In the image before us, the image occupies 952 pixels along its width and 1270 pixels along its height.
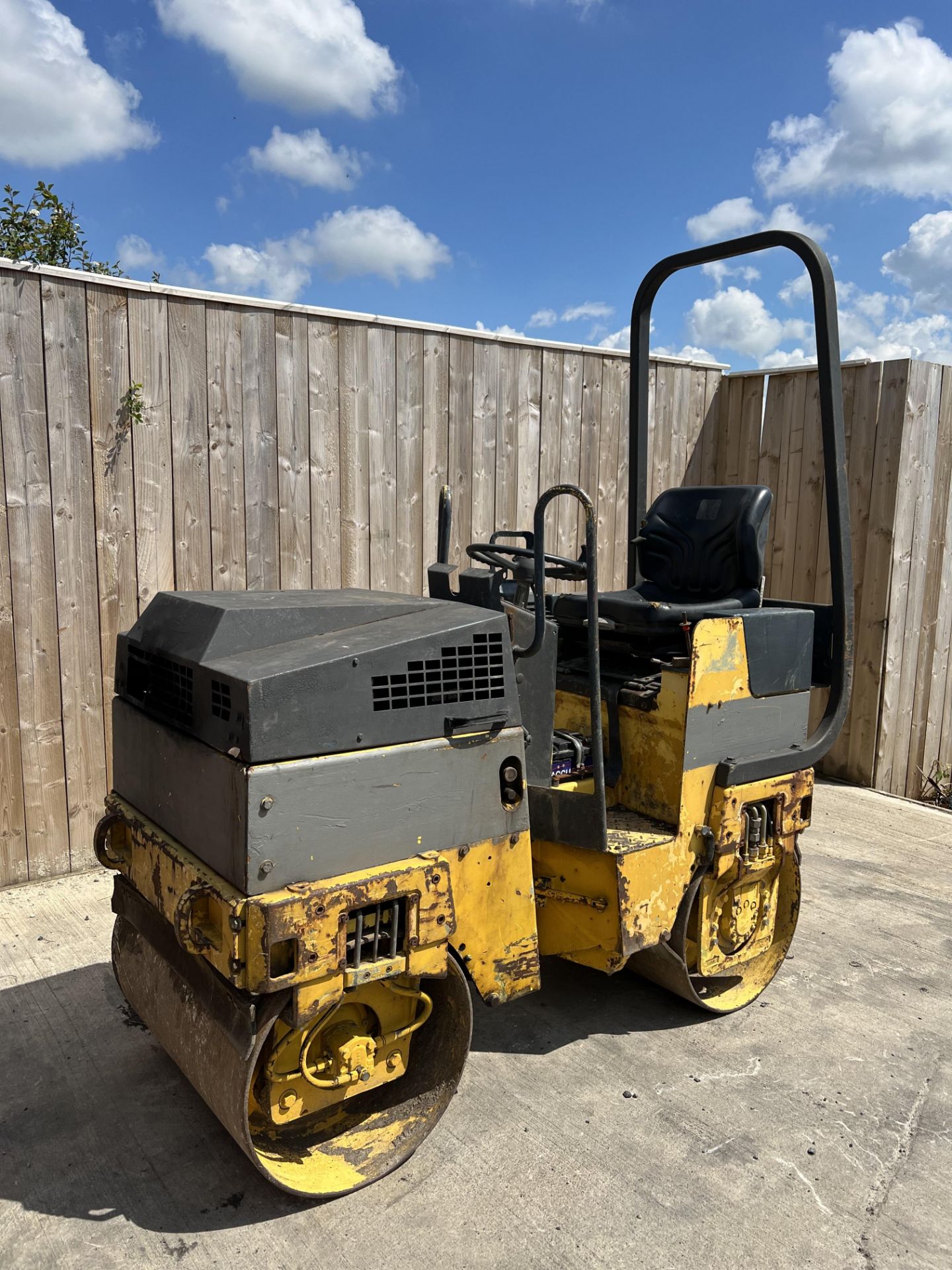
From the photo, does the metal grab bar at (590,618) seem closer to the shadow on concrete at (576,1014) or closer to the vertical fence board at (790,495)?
the shadow on concrete at (576,1014)

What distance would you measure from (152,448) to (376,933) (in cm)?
298

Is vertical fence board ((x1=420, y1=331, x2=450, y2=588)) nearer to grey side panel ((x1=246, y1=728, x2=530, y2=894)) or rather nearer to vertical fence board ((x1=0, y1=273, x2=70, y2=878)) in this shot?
vertical fence board ((x1=0, y1=273, x2=70, y2=878))

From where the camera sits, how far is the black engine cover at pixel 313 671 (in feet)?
7.04

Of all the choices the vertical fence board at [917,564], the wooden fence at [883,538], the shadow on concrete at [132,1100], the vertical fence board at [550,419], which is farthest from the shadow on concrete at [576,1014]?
the vertical fence board at [917,564]

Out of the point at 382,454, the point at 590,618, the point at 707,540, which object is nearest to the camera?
the point at 590,618

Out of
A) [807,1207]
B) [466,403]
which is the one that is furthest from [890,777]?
[807,1207]

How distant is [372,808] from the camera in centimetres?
228

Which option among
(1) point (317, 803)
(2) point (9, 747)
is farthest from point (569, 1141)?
(2) point (9, 747)

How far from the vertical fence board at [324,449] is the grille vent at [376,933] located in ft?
8.86

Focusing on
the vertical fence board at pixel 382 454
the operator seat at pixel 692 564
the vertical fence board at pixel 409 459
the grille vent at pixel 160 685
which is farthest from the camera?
the vertical fence board at pixel 409 459

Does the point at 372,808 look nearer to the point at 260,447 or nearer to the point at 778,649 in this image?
the point at 778,649

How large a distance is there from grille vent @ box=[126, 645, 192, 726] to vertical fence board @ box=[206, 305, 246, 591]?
6.75ft

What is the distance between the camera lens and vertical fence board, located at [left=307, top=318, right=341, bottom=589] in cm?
481

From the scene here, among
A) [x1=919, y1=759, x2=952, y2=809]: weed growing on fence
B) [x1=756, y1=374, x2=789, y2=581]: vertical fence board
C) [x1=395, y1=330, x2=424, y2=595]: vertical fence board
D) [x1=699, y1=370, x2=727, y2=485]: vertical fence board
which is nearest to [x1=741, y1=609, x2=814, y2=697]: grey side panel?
[x1=395, y1=330, x2=424, y2=595]: vertical fence board
